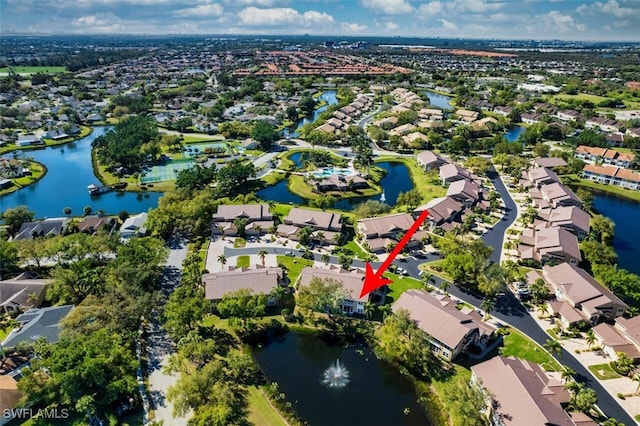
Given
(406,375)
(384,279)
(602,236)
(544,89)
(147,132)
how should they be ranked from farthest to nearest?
(544,89) → (147,132) → (602,236) → (384,279) → (406,375)

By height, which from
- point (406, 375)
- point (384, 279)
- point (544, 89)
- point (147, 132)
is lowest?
point (406, 375)

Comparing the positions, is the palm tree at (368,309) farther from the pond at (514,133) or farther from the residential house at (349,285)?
the pond at (514,133)

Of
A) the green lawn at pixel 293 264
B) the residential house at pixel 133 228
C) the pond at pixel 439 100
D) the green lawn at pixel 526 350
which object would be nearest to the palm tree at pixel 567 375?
the green lawn at pixel 526 350

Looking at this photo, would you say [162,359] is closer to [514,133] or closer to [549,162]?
[549,162]

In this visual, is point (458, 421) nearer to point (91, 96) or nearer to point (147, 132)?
point (147, 132)

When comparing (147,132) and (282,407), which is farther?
(147,132)

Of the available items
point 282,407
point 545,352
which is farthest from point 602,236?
point 282,407
